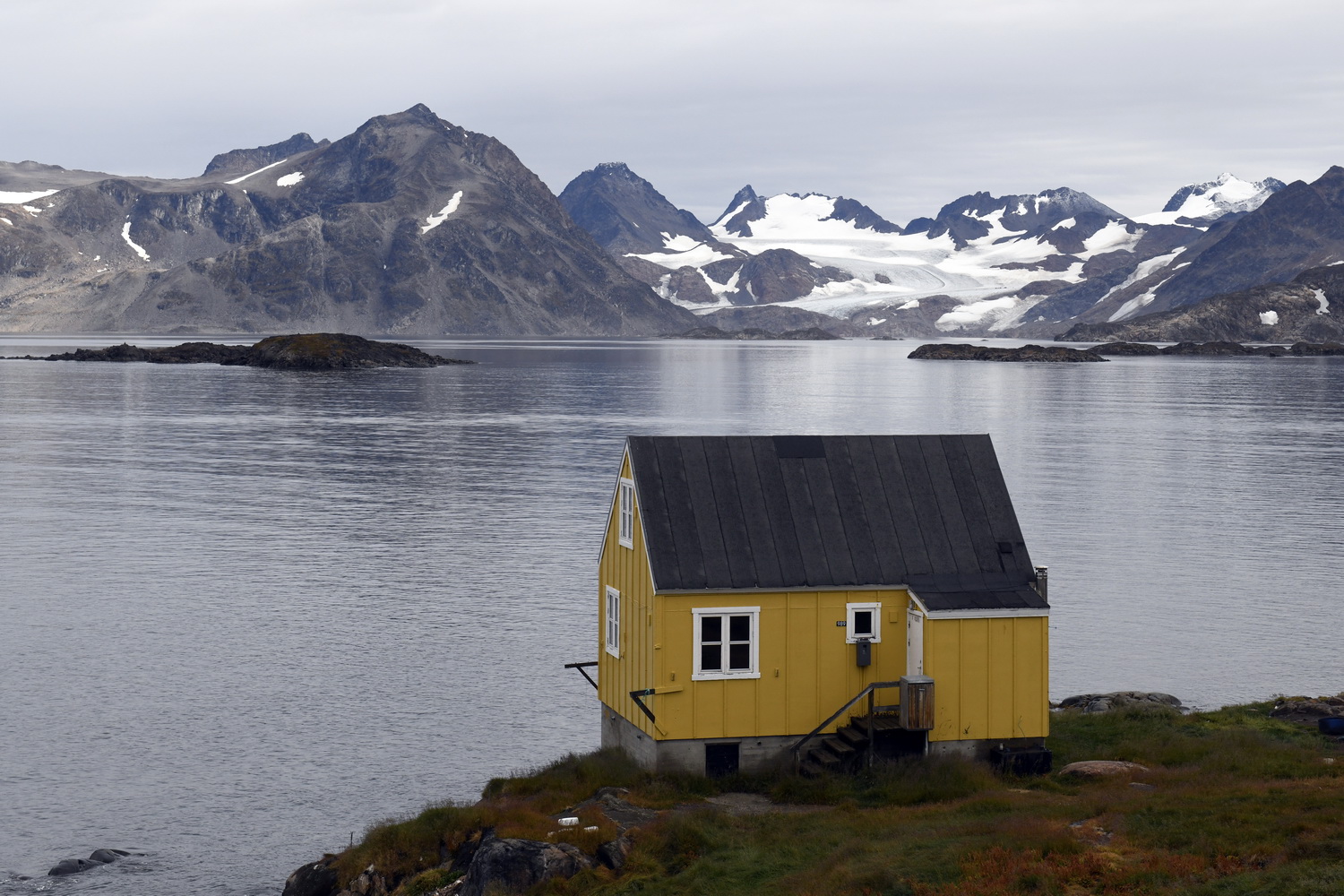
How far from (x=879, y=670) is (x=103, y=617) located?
3037 cm

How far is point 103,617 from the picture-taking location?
4822 cm

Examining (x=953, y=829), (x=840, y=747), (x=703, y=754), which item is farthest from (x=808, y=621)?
(x=953, y=829)

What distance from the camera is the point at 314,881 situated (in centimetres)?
2641

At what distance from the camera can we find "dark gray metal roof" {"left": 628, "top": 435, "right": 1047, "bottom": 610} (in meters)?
28.1

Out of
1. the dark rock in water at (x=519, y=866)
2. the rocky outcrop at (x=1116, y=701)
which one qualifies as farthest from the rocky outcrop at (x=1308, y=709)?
the dark rock in water at (x=519, y=866)

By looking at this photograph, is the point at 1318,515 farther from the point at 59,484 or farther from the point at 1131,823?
the point at 59,484

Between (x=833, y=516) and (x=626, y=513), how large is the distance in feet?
13.9

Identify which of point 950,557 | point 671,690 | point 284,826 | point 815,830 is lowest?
point 284,826

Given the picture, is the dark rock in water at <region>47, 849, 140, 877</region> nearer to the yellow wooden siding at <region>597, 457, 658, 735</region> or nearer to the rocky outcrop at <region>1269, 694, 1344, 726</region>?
the yellow wooden siding at <region>597, 457, 658, 735</region>

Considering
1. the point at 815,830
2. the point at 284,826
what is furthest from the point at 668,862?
the point at 284,826

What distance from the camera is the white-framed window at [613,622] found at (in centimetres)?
3022

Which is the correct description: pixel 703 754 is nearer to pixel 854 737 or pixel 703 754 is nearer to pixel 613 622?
pixel 854 737

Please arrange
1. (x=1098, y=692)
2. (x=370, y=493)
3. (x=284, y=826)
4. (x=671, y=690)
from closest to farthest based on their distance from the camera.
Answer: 1. (x=671, y=690)
2. (x=284, y=826)
3. (x=1098, y=692)
4. (x=370, y=493)

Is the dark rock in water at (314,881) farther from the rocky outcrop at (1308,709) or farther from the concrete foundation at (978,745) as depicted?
the rocky outcrop at (1308,709)
